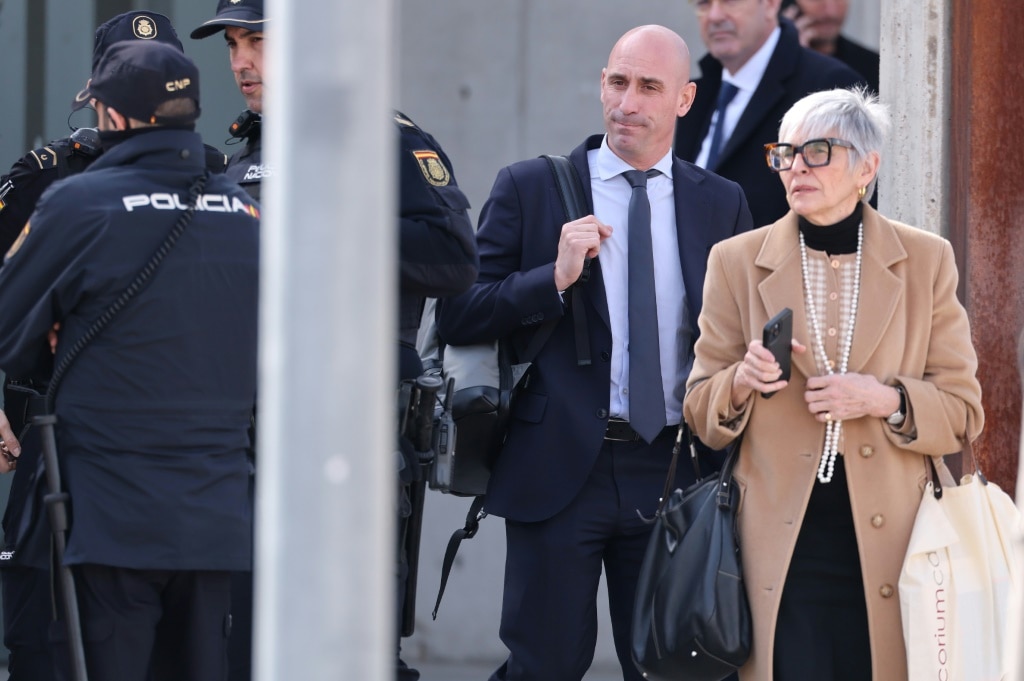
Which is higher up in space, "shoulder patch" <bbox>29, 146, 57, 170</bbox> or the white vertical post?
the white vertical post

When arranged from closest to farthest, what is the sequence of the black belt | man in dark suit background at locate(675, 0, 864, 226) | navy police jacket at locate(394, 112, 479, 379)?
navy police jacket at locate(394, 112, 479, 379)
the black belt
man in dark suit background at locate(675, 0, 864, 226)

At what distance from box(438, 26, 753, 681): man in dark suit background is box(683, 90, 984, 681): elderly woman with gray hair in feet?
1.33

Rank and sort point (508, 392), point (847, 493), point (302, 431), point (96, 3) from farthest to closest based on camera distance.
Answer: point (96, 3) → point (508, 392) → point (847, 493) → point (302, 431)

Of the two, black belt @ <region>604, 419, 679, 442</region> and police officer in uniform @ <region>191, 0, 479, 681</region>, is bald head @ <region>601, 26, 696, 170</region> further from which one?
black belt @ <region>604, 419, 679, 442</region>

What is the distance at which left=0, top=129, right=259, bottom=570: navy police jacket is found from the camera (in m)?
Answer: 3.73

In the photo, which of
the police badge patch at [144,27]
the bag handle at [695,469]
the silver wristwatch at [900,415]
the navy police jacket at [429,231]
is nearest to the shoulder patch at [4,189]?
the police badge patch at [144,27]

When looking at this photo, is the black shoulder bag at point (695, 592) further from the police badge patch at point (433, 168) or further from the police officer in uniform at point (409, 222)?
the police badge patch at point (433, 168)

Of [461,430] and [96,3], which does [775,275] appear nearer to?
[461,430]

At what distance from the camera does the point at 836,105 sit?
→ 4109mm

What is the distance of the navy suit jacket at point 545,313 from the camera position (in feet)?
14.8

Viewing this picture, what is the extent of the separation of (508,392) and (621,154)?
2.38ft

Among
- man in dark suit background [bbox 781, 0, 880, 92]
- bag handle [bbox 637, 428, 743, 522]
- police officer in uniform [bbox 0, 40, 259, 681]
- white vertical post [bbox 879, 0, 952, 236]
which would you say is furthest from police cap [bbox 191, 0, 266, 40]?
man in dark suit background [bbox 781, 0, 880, 92]

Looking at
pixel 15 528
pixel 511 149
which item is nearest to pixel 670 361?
pixel 15 528

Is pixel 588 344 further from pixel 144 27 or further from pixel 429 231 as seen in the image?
pixel 144 27
